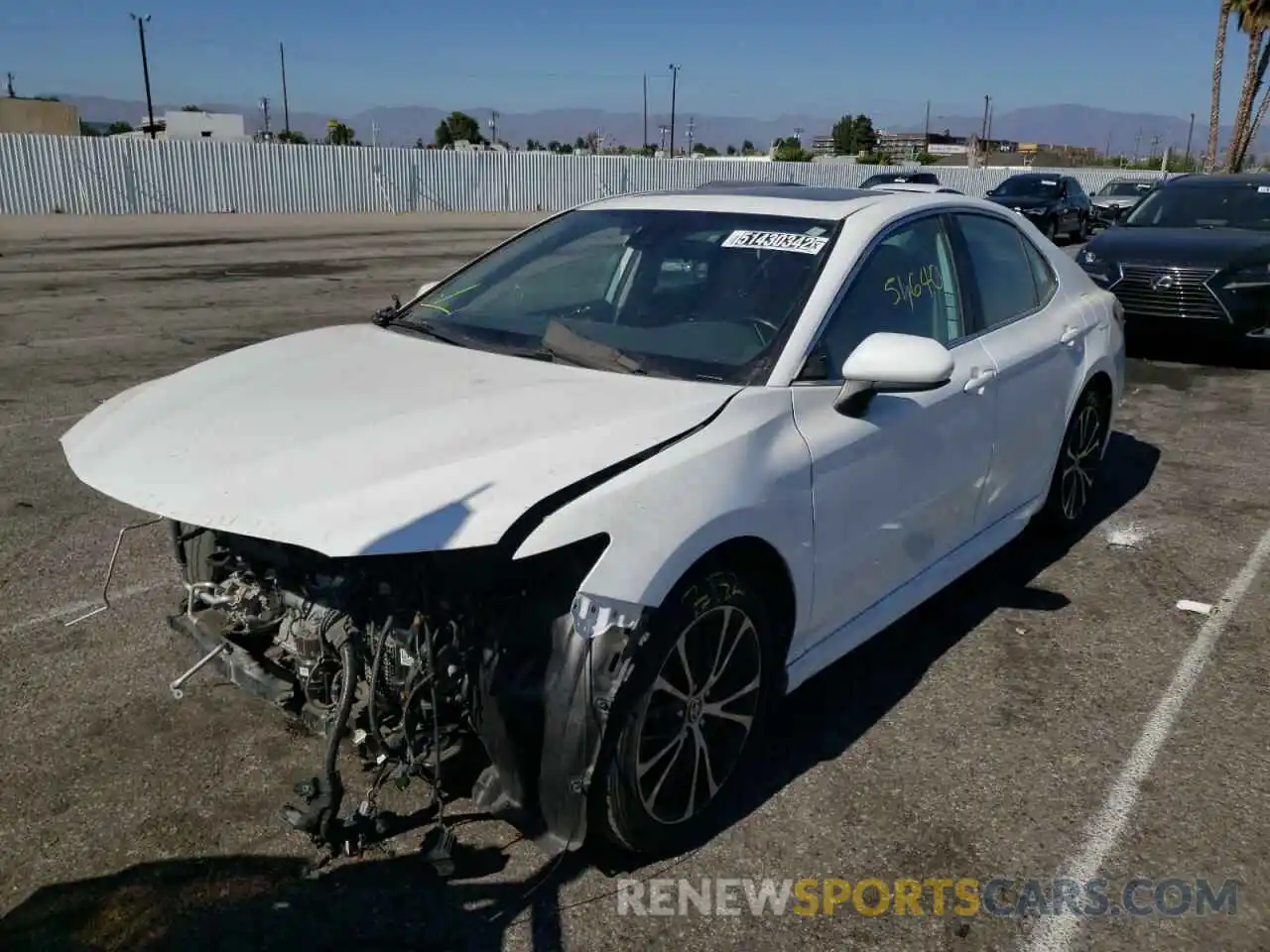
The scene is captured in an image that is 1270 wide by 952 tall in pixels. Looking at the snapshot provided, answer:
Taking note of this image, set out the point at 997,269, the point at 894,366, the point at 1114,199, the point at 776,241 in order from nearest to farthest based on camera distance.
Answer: the point at 894,366 → the point at 776,241 → the point at 997,269 → the point at 1114,199

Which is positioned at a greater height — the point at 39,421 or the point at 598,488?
the point at 598,488

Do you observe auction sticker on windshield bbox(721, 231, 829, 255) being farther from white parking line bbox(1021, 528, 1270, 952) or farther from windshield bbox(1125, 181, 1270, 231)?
windshield bbox(1125, 181, 1270, 231)

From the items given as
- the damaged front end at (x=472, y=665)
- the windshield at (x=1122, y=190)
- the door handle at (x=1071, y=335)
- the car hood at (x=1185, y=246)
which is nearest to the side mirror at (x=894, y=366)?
the damaged front end at (x=472, y=665)

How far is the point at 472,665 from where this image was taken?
8.68ft

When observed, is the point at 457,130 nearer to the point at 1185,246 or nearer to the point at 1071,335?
the point at 1185,246

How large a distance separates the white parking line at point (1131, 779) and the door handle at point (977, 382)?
1307 mm

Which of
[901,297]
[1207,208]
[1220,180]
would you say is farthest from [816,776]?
[1220,180]

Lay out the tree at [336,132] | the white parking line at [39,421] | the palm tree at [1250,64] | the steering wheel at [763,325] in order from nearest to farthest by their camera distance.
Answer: the steering wheel at [763,325], the white parking line at [39,421], the palm tree at [1250,64], the tree at [336,132]

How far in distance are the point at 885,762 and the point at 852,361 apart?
129 cm

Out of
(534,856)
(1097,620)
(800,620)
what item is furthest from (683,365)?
(1097,620)

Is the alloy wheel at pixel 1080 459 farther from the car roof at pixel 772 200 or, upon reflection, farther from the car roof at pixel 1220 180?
the car roof at pixel 1220 180

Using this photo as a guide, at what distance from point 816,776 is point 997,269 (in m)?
2.37

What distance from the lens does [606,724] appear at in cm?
262

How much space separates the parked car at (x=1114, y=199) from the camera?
27344 millimetres
